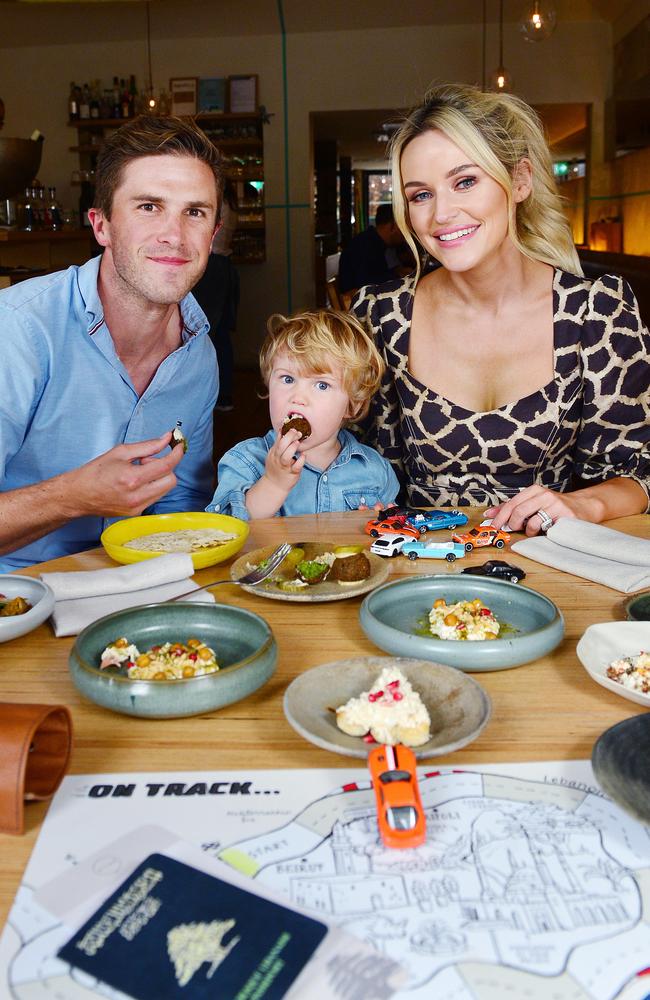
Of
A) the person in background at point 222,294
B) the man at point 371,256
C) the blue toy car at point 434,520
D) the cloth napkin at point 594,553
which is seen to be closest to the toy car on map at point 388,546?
the blue toy car at point 434,520

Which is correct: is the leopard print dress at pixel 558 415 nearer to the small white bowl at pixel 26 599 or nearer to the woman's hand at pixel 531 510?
the woman's hand at pixel 531 510

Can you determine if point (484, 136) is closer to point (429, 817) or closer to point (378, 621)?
point (378, 621)

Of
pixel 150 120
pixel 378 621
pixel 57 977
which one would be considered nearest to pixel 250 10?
pixel 150 120

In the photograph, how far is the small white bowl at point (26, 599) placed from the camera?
1.31m

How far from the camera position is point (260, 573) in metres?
1.59

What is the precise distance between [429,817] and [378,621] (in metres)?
0.40

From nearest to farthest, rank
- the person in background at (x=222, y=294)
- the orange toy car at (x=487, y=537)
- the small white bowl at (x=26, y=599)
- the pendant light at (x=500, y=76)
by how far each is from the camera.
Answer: the small white bowl at (x=26, y=599) → the orange toy car at (x=487, y=537) → the person in background at (x=222, y=294) → the pendant light at (x=500, y=76)

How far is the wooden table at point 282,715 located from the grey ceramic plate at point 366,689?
0.04m

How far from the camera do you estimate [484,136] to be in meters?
2.21

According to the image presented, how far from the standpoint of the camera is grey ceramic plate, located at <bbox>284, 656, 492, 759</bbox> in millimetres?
979

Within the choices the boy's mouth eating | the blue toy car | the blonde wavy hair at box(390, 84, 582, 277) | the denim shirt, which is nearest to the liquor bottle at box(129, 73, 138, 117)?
the blonde wavy hair at box(390, 84, 582, 277)

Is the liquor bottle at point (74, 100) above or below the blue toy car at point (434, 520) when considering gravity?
above

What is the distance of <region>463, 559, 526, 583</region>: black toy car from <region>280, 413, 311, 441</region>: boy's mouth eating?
677 mm

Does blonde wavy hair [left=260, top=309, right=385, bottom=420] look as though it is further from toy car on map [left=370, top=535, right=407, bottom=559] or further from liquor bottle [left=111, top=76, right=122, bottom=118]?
liquor bottle [left=111, top=76, right=122, bottom=118]
